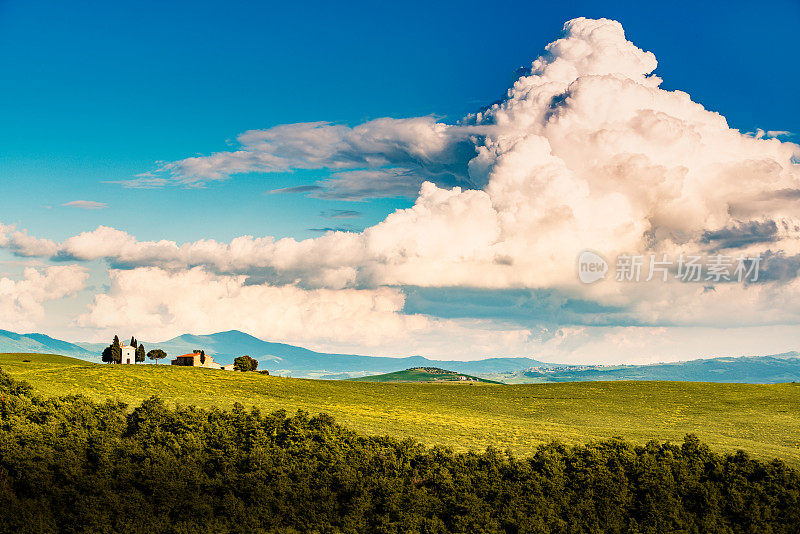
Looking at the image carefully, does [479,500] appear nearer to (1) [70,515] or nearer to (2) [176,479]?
(2) [176,479]

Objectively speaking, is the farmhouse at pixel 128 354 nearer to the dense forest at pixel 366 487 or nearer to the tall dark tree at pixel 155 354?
the tall dark tree at pixel 155 354

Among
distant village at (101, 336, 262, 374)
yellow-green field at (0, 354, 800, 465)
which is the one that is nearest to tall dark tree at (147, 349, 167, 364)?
distant village at (101, 336, 262, 374)

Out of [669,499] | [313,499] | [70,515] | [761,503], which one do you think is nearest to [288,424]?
[313,499]

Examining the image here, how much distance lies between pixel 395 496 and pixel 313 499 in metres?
7.95

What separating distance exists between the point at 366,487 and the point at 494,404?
74353 millimetres

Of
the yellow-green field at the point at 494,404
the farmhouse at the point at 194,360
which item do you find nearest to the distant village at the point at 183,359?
the farmhouse at the point at 194,360

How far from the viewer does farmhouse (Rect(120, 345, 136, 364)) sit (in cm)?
17588

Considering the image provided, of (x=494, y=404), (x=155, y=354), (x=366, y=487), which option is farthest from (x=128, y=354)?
(x=366, y=487)

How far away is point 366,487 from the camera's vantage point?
66.6m

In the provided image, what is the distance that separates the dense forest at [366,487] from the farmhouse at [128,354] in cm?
10369

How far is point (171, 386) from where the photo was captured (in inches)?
Answer: 5012

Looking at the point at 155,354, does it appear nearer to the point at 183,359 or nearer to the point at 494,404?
the point at 183,359

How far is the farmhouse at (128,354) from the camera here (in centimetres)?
17588

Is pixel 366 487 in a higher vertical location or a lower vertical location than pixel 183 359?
lower
